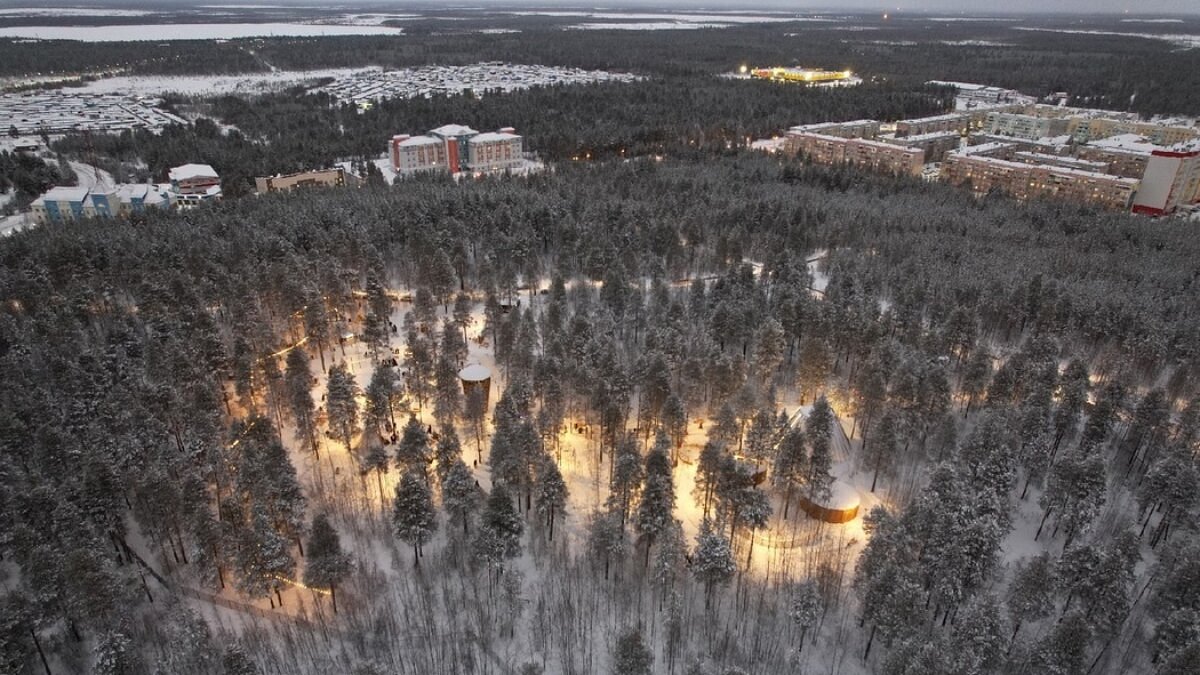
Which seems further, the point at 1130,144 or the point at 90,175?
the point at 1130,144

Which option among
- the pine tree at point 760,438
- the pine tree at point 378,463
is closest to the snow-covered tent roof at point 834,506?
the pine tree at point 760,438

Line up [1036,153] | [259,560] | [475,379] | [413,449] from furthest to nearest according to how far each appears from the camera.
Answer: [1036,153] → [475,379] → [413,449] → [259,560]

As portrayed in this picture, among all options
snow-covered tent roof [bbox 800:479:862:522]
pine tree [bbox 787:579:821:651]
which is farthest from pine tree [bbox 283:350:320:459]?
snow-covered tent roof [bbox 800:479:862:522]

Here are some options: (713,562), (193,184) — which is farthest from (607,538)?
(193,184)

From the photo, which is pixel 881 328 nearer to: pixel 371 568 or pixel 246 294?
pixel 371 568

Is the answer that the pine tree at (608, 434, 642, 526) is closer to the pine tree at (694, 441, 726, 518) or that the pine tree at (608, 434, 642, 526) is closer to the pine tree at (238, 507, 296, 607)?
the pine tree at (694, 441, 726, 518)

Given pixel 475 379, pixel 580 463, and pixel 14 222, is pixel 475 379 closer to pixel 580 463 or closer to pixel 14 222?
pixel 580 463
